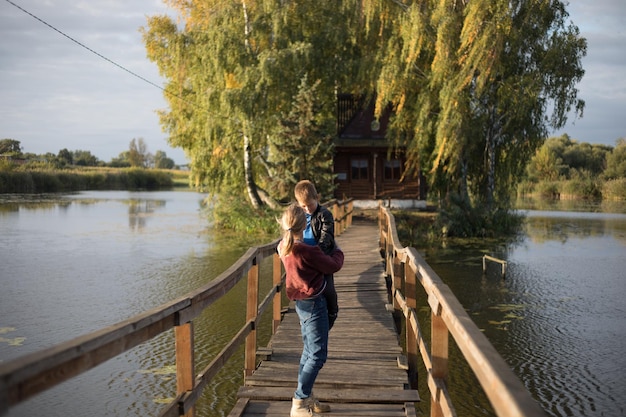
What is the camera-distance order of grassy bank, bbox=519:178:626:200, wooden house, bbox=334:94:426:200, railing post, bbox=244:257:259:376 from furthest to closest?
1. grassy bank, bbox=519:178:626:200
2. wooden house, bbox=334:94:426:200
3. railing post, bbox=244:257:259:376

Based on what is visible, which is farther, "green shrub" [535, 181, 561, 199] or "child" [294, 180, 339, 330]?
"green shrub" [535, 181, 561, 199]

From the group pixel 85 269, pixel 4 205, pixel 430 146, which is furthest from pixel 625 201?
pixel 4 205

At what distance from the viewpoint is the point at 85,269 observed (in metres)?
17.0

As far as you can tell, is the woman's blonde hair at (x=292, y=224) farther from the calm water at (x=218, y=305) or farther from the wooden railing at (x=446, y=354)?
the calm water at (x=218, y=305)

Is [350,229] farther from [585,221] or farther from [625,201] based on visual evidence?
[625,201]

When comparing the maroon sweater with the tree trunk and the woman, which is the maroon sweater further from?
the tree trunk

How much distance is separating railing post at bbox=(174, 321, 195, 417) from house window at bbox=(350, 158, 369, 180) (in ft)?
86.1

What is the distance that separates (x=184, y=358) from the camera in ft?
11.5

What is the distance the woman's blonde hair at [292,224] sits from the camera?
4.22 meters

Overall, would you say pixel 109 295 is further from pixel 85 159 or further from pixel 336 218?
pixel 85 159

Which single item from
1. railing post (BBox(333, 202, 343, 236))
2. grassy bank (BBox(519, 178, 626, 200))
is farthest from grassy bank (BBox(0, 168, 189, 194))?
grassy bank (BBox(519, 178, 626, 200))

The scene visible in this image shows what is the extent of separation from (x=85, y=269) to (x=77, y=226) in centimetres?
1137

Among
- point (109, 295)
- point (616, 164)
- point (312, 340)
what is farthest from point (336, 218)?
point (616, 164)

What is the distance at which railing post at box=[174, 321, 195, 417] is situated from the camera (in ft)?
11.4
